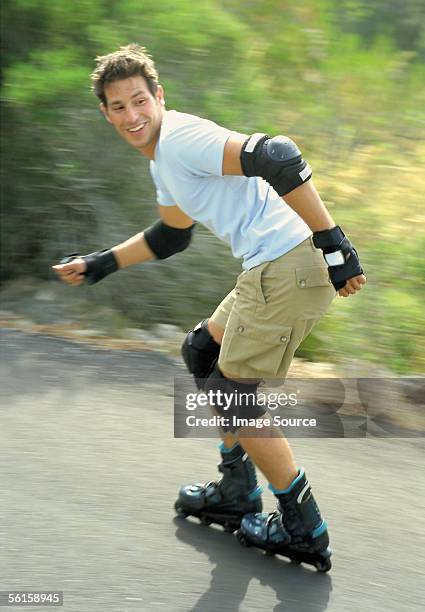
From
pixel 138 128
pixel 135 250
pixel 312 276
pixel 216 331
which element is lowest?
pixel 216 331

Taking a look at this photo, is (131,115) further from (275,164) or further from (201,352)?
(201,352)

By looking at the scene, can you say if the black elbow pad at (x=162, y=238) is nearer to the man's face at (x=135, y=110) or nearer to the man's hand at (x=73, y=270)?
the man's hand at (x=73, y=270)

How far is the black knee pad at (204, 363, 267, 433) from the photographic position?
10.7 feet

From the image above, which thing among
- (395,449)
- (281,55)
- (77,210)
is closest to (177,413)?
(395,449)

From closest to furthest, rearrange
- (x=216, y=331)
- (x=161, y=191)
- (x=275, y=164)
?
(x=275, y=164) → (x=216, y=331) → (x=161, y=191)

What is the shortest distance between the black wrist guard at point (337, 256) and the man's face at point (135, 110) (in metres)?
0.70

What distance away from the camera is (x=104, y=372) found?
513 centimetres

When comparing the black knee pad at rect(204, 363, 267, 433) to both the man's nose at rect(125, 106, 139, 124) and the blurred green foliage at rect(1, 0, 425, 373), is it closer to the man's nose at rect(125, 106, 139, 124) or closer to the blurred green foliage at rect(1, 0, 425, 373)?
the man's nose at rect(125, 106, 139, 124)

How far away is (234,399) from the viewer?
3.28 metres

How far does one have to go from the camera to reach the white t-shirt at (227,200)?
3.09m

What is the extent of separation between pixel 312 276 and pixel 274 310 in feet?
0.55

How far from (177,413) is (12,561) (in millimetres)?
1555

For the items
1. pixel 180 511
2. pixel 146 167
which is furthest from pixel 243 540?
pixel 146 167

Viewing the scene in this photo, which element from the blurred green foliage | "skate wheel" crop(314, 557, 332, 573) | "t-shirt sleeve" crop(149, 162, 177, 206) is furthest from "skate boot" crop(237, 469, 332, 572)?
the blurred green foliage
